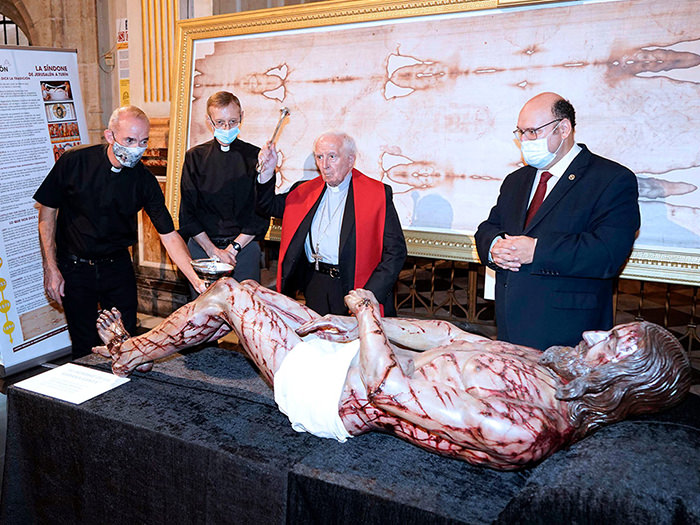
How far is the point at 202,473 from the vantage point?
229cm

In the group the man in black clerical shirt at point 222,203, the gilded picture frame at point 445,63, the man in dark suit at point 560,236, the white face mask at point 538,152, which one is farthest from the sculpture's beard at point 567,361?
the man in black clerical shirt at point 222,203

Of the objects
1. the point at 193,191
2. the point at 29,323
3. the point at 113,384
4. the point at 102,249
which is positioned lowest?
the point at 29,323

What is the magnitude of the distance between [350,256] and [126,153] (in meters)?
1.35

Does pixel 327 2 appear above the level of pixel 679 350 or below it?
above

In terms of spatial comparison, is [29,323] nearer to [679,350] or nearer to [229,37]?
[229,37]

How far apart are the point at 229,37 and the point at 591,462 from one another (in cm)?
372

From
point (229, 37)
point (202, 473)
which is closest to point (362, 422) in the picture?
point (202, 473)

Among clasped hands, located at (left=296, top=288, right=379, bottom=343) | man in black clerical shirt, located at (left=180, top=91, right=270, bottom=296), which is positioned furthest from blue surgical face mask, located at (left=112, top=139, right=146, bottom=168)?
clasped hands, located at (left=296, top=288, right=379, bottom=343)

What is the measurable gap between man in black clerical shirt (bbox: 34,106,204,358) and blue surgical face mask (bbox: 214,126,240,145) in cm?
44

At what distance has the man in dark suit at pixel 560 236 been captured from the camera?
107 inches

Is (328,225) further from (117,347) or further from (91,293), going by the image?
(91,293)

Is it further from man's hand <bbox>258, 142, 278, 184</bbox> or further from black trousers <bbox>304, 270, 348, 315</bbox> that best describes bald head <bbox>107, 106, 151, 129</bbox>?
black trousers <bbox>304, 270, 348, 315</bbox>

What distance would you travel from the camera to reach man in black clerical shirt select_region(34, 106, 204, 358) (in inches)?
140

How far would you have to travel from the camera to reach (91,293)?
3.70 m
